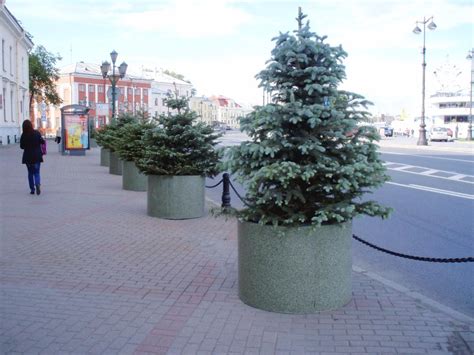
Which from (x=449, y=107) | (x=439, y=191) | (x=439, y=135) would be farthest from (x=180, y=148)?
(x=449, y=107)

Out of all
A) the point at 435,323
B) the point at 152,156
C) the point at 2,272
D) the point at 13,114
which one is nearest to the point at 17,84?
the point at 13,114

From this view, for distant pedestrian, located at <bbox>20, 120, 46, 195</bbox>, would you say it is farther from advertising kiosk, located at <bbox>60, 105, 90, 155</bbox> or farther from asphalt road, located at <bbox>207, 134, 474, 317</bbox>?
advertising kiosk, located at <bbox>60, 105, 90, 155</bbox>

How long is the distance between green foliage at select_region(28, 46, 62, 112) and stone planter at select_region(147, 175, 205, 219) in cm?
6220

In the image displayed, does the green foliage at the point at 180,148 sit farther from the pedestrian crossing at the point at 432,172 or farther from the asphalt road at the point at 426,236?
the pedestrian crossing at the point at 432,172

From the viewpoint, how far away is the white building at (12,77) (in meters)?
42.4

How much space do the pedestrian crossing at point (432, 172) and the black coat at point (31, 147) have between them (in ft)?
32.6

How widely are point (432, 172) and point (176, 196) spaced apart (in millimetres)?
13542

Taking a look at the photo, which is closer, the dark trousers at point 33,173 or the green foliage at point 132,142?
the dark trousers at point 33,173

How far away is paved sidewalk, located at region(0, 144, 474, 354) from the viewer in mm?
4379

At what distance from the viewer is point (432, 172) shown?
20.7 meters

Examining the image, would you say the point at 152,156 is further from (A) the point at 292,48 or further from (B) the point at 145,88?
(B) the point at 145,88

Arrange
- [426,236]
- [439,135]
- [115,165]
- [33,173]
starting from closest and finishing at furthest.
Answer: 1. [426,236]
2. [33,173]
3. [115,165]
4. [439,135]

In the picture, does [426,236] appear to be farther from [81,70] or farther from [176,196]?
[81,70]

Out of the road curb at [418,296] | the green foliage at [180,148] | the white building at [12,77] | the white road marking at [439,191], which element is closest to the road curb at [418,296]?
the road curb at [418,296]
